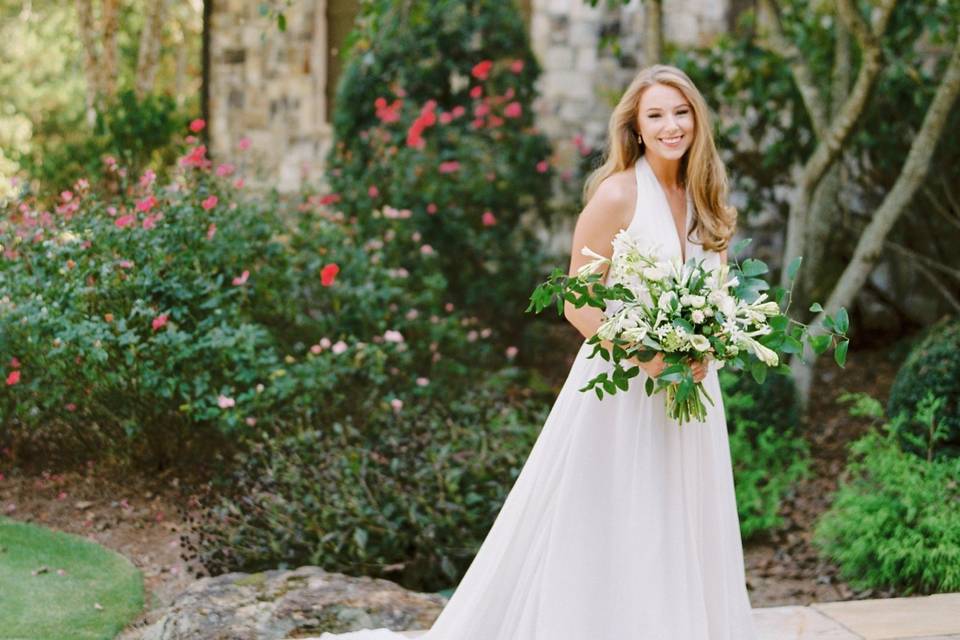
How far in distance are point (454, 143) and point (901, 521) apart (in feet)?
13.9

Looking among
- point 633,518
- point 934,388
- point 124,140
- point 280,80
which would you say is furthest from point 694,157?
point 280,80

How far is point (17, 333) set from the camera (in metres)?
5.38

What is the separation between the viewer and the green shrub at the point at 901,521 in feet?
15.1

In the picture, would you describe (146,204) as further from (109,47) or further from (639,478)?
(109,47)

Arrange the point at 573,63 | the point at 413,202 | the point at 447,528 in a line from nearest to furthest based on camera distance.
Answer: the point at 447,528, the point at 413,202, the point at 573,63

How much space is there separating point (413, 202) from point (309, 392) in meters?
2.23

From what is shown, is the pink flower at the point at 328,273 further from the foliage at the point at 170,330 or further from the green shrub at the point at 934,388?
the green shrub at the point at 934,388

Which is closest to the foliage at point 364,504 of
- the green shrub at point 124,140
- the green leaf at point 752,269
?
the green leaf at point 752,269

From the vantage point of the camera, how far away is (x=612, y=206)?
313cm

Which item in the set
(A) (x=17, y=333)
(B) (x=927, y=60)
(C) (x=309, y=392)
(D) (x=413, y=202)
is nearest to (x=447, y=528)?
(C) (x=309, y=392)

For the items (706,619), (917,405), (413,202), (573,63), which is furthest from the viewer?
(573,63)

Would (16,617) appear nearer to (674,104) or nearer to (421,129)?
(674,104)

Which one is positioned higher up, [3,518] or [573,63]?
[573,63]

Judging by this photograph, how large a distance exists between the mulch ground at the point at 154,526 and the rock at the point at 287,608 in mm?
794
